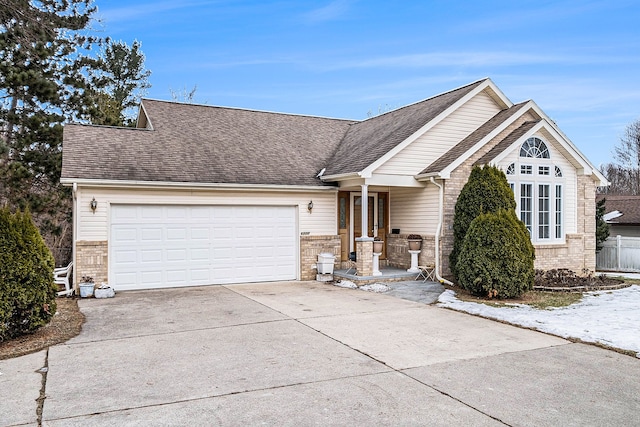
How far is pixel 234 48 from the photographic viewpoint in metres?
23.4

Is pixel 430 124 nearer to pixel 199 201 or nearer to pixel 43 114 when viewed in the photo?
pixel 199 201

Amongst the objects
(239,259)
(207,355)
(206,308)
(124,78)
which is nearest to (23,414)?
(207,355)

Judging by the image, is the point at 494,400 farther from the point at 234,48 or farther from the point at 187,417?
the point at 234,48

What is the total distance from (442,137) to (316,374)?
10436 millimetres

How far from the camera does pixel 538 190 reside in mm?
14336

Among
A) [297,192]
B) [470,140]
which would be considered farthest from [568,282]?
[297,192]

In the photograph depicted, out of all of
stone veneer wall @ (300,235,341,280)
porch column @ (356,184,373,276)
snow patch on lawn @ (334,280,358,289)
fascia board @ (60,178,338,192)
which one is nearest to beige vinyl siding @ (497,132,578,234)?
porch column @ (356,184,373,276)

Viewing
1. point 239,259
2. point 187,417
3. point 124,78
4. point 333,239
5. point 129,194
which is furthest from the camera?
point 124,78

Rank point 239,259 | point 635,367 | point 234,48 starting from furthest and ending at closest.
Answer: point 234,48
point 239,259
point 635,367

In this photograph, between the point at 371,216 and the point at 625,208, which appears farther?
the point at 625,208

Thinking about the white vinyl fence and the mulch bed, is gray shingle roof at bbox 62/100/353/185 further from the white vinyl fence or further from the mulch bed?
the white vinyl fence

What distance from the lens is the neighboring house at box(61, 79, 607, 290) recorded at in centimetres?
1270

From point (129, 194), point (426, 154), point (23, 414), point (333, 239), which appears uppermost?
point (426, 154)

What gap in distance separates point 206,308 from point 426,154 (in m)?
7.74
